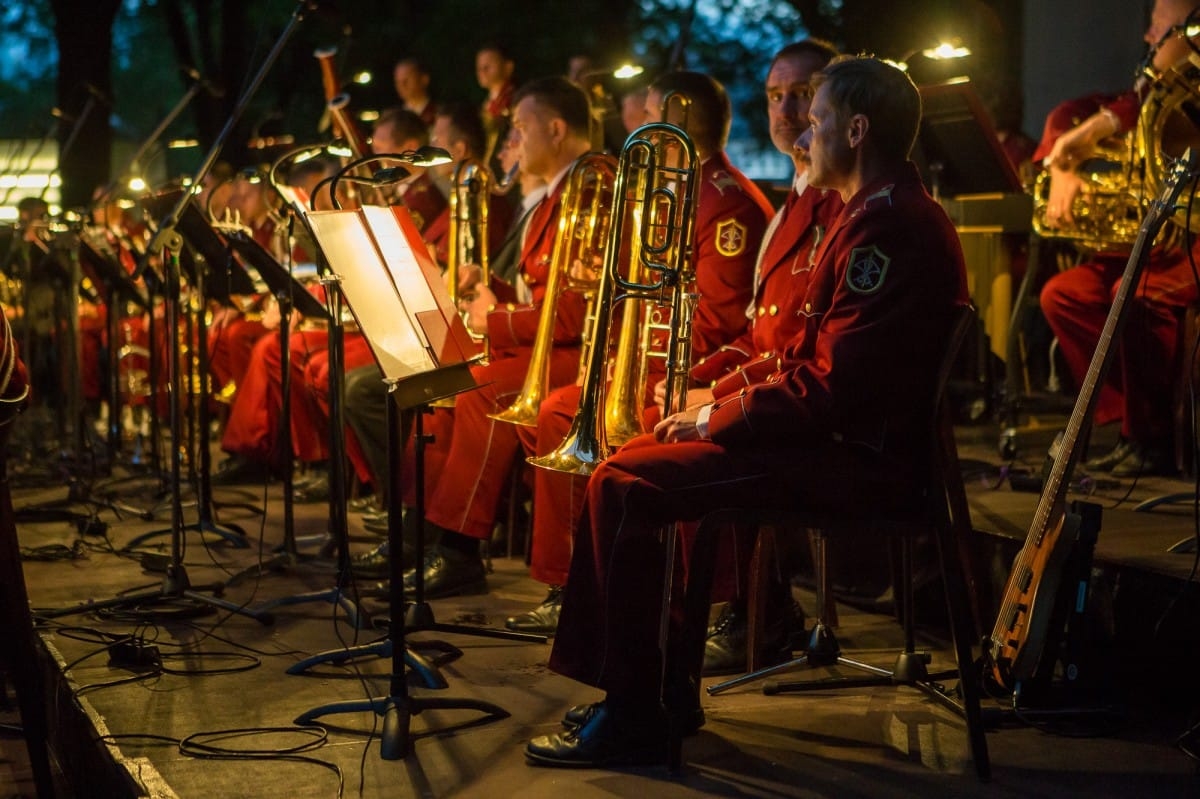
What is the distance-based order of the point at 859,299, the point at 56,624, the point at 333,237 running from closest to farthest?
the point at 859,299, the point at 333,237, the point at 56,624

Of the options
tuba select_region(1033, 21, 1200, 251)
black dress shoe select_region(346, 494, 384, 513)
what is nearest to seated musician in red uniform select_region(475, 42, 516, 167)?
black dress shoe select_region(346, 494, 384, 513)

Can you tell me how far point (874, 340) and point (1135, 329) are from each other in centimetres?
267

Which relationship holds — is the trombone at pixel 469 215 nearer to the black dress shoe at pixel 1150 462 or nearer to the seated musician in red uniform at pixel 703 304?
the seated musician in red uniform at pixel 703 304

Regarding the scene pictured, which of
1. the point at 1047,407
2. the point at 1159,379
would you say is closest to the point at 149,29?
the point at 1047,407

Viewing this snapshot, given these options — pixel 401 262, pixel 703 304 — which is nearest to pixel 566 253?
pixel 703 304

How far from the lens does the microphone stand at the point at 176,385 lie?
15.9 feet

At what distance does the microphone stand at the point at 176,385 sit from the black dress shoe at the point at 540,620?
0.83m

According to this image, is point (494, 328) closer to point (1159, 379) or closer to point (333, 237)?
point (333, 237)

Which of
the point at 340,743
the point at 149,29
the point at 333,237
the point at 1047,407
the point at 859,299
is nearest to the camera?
the point at 859,299

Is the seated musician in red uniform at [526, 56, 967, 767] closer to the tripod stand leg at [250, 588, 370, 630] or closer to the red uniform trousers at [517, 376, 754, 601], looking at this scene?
the red uniform trousers at [517, 376, 754, 601]

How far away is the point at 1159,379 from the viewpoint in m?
5.51

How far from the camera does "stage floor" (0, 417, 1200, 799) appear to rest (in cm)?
329

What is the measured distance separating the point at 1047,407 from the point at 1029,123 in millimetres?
3260

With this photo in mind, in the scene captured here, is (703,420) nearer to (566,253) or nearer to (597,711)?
(597,711)
